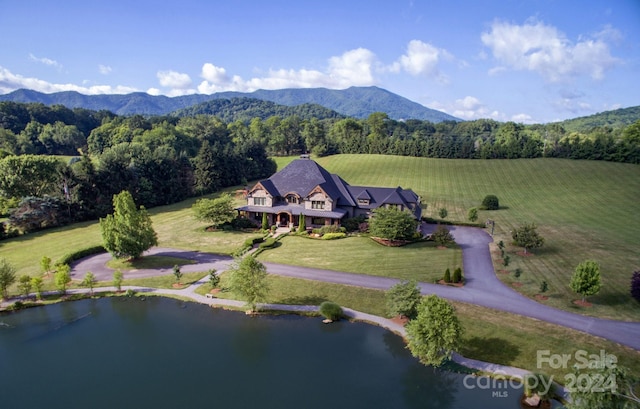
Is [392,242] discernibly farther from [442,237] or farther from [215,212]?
[215,212]

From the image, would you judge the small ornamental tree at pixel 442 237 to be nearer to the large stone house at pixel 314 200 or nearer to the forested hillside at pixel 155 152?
the large stone house at pixel 314 200

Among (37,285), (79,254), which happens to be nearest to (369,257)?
(37,285)

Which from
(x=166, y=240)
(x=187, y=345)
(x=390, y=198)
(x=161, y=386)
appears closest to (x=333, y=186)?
(x=390, y=198)

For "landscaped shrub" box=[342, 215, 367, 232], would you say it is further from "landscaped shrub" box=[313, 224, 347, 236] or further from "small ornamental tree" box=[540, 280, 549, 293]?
"small ornamental tree" box=[540, 280, 549, 293]

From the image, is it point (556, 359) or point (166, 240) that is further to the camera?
point (166, 240)

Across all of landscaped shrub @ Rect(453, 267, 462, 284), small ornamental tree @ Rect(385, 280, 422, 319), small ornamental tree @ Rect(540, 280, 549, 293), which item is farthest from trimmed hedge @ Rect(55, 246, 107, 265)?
small ornamental tree @ Rect(540, 280, 549, 293)

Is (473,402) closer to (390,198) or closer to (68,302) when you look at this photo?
(68,302)

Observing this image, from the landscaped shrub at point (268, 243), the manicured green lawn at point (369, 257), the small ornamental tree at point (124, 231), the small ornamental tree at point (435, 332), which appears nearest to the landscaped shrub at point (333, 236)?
the manicured green lawn at point (369, 257)
